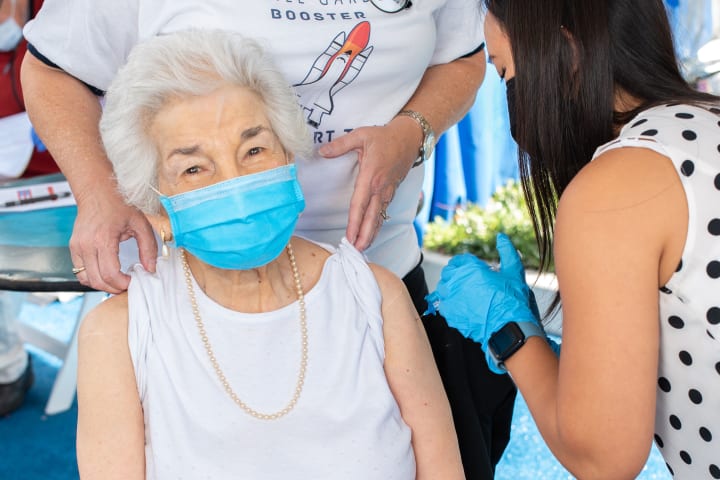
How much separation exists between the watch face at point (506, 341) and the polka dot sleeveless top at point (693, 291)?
268 mm

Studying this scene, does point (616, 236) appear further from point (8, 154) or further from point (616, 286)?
point (8, 154)

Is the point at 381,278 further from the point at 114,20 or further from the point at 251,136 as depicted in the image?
the point at 114,20

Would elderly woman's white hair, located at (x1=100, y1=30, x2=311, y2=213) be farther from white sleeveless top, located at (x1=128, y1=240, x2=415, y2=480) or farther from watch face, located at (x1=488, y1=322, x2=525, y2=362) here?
watch face, located at (x1=488, y1=322, x2=525, y2=362)

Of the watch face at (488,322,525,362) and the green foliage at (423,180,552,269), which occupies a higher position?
the watch face at (488,322,525,362)

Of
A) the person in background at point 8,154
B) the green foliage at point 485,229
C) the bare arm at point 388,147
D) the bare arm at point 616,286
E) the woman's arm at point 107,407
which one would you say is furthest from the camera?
the green foliage at point 485,229

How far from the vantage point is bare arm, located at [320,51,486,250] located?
1.76 metres

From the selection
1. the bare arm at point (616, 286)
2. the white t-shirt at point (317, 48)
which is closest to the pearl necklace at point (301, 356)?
the white t-shirt at point (317, 48)

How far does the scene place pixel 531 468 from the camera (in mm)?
3109

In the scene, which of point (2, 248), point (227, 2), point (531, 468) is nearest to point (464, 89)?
point (227, 2)

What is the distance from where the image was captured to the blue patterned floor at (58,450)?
3.08 meters

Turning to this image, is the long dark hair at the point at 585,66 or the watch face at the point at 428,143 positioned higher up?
the long dark hair at the point at 585,66

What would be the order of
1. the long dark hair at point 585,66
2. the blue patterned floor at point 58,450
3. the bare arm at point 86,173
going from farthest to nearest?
the blue patterned floor at point 58,450
the bare arm at point 86,173
the long dark hair at point 585,66

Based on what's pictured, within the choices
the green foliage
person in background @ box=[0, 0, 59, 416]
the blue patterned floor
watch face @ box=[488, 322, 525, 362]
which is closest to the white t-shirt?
watch face @ box=[488, 322, 525, 362]

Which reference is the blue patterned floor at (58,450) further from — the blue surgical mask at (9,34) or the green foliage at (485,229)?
the blue surgical mask at (9,34)
